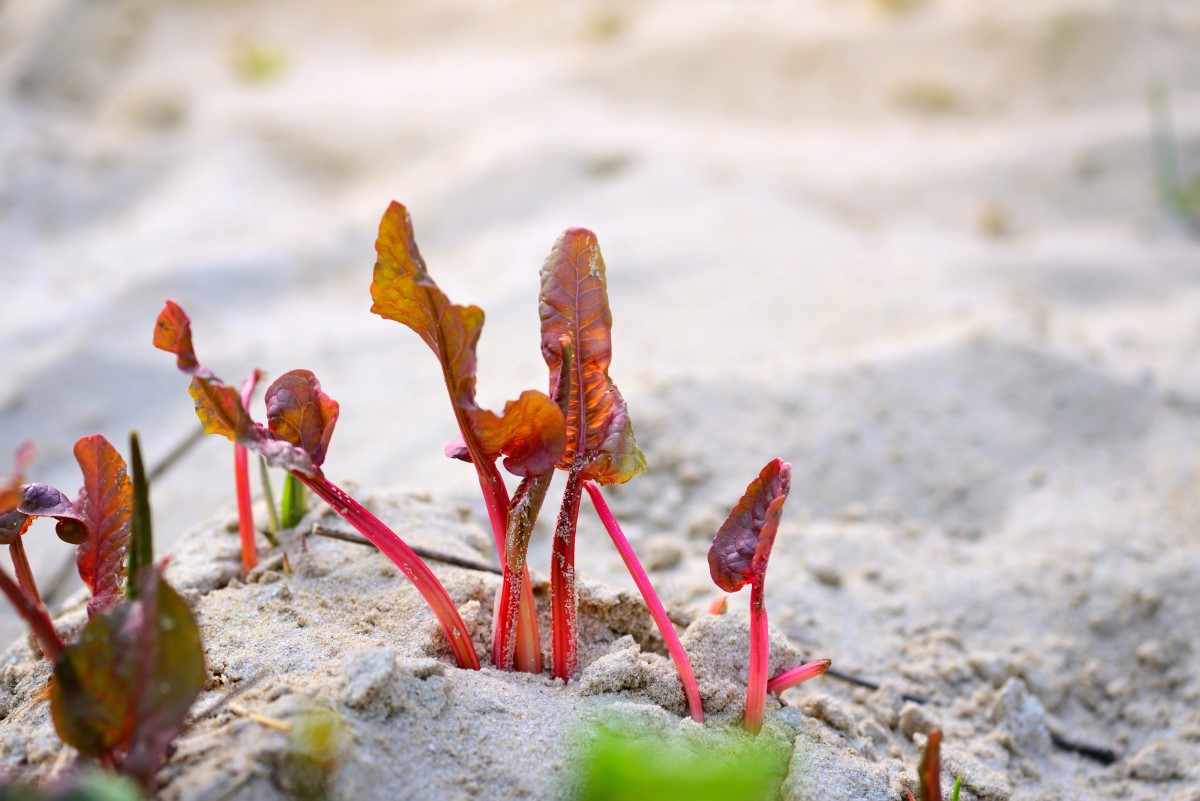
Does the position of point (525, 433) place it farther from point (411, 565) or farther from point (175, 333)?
point (175, 333)

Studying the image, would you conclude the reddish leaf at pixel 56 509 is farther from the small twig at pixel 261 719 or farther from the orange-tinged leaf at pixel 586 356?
the orange-tinged leaf at pixel 586 356

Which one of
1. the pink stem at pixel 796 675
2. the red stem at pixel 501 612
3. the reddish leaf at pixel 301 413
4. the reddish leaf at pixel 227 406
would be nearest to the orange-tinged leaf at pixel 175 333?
the reddish leaf at pixel 227 406

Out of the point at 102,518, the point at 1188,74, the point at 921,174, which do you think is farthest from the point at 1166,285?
the point at 102,518

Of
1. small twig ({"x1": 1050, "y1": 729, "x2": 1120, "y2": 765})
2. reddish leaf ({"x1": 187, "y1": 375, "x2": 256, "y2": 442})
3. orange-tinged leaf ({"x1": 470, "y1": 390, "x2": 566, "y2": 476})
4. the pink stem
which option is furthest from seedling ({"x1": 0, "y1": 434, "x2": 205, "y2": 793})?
small twig ({"x1": 1050, "y1": 729, "x2": 1120, "y2": 765})

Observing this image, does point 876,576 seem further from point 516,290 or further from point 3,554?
point 3,554

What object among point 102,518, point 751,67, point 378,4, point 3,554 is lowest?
point 3,554

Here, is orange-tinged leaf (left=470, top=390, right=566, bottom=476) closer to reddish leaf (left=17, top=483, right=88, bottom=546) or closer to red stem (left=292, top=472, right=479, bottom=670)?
red stem (left=292, top=472, right=479, bottom=670)

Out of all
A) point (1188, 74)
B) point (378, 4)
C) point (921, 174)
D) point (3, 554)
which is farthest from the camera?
point (378, 4)
